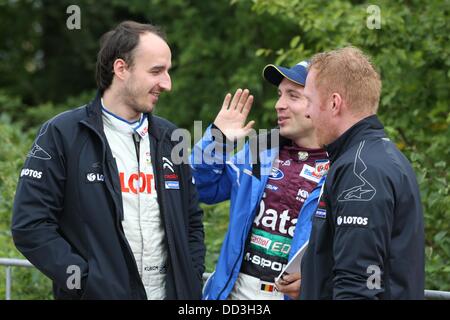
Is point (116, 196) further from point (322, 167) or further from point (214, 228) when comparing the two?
point (214, 228)

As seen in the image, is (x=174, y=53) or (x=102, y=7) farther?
(x=102, y=7)

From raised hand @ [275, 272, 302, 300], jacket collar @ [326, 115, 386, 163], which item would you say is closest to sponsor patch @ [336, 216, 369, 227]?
jacket collar @ [326, 115, 386, 163]

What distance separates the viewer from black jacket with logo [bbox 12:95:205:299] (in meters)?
3.65

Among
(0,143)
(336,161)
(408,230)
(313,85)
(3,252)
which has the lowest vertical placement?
(3,252)

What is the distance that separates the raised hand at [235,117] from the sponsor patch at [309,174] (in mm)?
373

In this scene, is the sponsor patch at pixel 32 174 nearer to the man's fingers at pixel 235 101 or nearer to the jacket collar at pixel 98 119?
the jacket collar at pixel 98 119

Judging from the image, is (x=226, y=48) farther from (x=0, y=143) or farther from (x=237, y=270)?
(x=237, y=270)

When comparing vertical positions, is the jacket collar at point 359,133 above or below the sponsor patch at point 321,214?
above

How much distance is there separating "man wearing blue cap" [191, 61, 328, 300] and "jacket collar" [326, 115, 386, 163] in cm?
68

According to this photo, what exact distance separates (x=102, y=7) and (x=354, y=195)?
11503 millimetres

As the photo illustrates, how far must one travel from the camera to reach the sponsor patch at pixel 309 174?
13.5 ft

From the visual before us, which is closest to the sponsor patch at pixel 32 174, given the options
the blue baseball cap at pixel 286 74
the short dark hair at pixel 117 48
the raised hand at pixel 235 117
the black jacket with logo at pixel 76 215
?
the black jacket with logo at pixel 76 215

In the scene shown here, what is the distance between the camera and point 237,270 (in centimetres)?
406

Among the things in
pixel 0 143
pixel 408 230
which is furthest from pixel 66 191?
pixel 0 143
